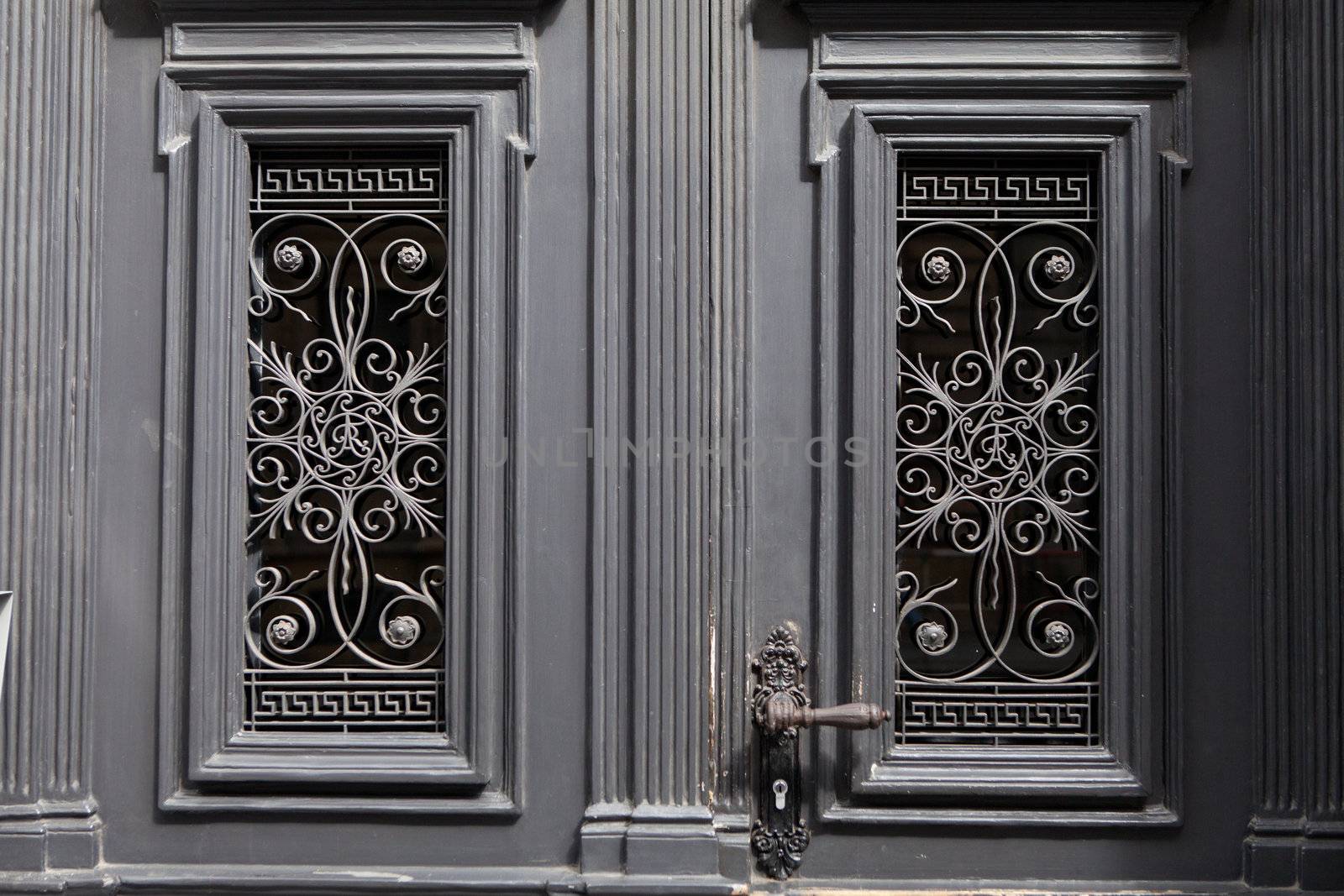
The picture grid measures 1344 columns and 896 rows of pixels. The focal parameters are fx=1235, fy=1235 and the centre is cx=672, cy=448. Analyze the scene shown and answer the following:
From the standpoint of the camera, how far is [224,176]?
3672mm

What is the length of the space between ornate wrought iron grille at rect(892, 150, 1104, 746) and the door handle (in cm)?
32

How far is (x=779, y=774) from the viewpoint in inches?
143

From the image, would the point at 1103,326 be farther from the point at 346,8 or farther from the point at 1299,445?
the point at 346,8

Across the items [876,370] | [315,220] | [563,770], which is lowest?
[563,770]

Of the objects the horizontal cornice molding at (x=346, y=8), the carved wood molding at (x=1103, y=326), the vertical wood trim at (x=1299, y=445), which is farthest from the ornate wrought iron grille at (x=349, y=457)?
the vertical wood trim at (x=1299, y=445)

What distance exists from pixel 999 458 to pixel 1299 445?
→ 0.84 meters

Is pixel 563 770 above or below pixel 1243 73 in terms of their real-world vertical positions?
below

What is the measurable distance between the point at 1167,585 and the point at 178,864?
3.01 metres

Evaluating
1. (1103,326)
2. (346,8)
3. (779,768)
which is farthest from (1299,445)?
(346,8)

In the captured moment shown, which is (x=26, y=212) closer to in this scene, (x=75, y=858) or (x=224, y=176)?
(x=224, y=176)

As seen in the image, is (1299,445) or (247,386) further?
(247,386)

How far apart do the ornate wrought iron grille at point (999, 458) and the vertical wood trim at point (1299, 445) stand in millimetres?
480

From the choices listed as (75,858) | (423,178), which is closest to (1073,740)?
(423,178)

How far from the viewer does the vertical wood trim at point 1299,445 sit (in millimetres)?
3500
